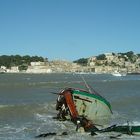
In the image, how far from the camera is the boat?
25.2 meters

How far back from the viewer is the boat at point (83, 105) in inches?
991

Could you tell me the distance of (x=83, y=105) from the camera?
26422 millimetres

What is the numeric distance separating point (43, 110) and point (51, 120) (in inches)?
296

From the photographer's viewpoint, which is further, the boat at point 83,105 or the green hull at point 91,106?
the green hull at point 91,106

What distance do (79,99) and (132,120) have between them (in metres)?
4.88

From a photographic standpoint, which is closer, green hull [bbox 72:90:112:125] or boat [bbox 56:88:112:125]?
boat [bbox 56:88:112:125]

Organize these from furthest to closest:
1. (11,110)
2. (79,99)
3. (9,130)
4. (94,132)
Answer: (11,110) < (79,99) < (9,130) < (94,132)

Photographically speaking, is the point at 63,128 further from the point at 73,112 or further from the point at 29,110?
the point at 29,110

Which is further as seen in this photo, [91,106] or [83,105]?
[91,106]

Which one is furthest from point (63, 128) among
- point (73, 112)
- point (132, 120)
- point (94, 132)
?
point (132, 120)

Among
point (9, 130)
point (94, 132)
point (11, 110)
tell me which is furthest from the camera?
point (11, 110)

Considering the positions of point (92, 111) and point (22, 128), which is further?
point (92, 111)

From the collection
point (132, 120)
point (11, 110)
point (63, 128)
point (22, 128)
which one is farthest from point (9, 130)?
point (11, 110)

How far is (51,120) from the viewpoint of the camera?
1145 inches
